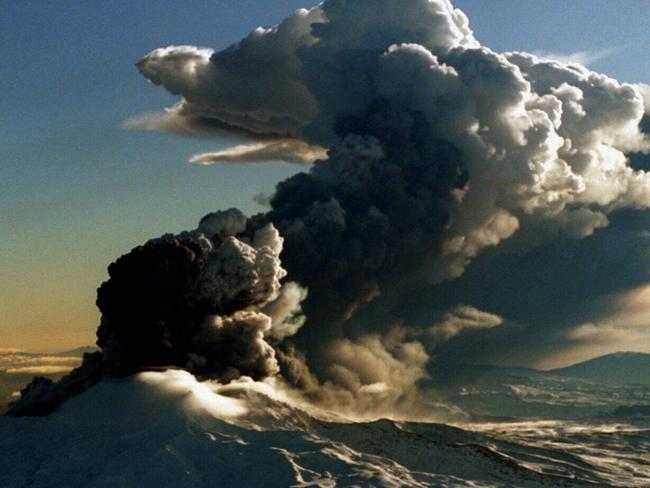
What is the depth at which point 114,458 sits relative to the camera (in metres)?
102

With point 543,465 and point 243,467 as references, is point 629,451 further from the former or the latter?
point 243,467

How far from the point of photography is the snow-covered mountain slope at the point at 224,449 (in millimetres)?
98688

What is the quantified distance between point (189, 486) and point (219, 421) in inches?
817

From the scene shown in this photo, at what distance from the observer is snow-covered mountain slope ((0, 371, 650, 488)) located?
324 feet

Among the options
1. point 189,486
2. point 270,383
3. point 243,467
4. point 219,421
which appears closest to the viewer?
point 189,486

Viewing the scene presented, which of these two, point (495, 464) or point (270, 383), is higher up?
point (270, 383)

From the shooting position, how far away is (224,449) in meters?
106

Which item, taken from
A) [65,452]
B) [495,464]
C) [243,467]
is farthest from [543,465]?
[65,452]

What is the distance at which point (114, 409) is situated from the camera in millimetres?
114875

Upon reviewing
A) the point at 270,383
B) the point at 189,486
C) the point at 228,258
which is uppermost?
the point at 228,258

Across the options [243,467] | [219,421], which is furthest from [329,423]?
[243,467]

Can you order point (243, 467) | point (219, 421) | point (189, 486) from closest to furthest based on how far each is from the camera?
point (189, 486) < point (243, 467) < point (219, 421)

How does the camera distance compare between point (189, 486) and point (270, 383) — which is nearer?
point (189, 486)

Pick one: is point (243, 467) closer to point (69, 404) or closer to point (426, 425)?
point (69, 404)
